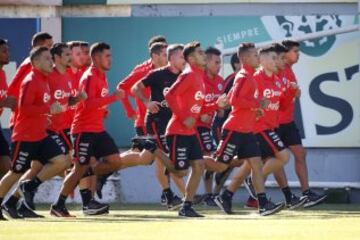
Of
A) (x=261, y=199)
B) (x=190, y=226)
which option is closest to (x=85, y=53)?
(x=261, y=199)

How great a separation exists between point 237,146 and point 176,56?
1794mm

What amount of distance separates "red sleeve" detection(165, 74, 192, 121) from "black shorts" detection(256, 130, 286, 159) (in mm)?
1249

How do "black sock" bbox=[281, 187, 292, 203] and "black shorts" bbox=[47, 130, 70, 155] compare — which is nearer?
"black shorts" bbox=[47, 130, 70, 155]

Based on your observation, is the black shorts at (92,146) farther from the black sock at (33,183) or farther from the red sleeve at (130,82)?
the red sleeve at (130,82)

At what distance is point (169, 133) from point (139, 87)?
5.04 feet

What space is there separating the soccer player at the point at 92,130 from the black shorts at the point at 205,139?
75.4 inches

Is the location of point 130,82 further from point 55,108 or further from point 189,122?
point 55,108

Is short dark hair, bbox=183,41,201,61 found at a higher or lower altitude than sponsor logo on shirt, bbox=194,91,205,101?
higher

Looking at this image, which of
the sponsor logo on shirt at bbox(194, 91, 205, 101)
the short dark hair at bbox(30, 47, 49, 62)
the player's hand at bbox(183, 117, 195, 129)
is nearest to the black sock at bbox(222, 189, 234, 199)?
the player's hand at bbox(183, 117, 195, 129)

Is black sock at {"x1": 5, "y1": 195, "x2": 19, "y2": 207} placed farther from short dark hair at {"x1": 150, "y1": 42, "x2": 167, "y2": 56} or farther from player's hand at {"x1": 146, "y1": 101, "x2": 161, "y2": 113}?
short dark hair at {"x1": 150, "y1": 42, "x2": 167, "y2": 56}

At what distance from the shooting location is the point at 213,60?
846 inches

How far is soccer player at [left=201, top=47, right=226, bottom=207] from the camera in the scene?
2119cm

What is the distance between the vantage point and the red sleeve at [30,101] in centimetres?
1794

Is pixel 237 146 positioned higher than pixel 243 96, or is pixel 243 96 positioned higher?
pixel 243 96
